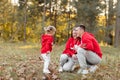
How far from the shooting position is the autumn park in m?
8.52

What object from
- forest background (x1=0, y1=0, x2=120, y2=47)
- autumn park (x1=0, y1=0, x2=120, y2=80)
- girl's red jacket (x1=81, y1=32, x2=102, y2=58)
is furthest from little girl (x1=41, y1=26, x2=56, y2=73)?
forest background (x1=0, y1=0, x2=120, y2=47)

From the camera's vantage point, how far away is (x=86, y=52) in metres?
8.15

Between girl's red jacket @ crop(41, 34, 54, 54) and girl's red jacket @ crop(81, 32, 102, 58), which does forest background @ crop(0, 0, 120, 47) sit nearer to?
girl's red jacket @ crop(81, 32, 102, 58)

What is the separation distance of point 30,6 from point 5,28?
422 inches

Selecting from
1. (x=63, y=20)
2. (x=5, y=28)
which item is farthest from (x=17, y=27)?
(x=63, y=20)

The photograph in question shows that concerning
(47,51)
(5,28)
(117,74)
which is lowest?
(5,28)

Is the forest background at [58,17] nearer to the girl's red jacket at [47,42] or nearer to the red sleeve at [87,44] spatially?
the red sleeve at [87,44]

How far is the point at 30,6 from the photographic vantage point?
3747cm

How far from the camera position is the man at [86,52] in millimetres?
8102

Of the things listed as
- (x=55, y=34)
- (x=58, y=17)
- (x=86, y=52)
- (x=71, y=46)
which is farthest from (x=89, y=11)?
(x=86, y=52)

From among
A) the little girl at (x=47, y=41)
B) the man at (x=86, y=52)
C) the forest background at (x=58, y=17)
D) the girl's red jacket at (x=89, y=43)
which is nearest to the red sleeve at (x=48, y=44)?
the little girl at (x=47, y=41)

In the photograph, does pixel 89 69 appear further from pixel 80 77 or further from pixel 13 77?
pixel 13 77

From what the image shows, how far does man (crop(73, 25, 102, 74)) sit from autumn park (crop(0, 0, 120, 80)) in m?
0.27

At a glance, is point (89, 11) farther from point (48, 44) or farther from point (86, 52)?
point (48, 44)
